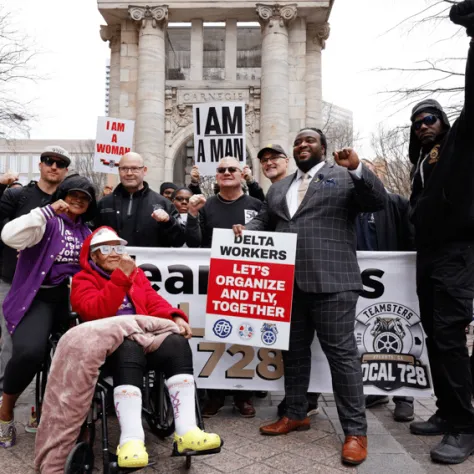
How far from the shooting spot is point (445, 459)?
11.7 feet

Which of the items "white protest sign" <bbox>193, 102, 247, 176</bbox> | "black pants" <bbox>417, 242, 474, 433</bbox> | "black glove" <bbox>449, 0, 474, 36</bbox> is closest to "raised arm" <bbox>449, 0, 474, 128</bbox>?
"black glove" <bbox>449, 0, 474, 36</bbox>

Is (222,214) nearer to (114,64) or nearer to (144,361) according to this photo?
(144,361)

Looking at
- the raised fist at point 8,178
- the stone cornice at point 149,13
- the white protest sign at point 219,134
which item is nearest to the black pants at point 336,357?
the raised fist at point 8,178

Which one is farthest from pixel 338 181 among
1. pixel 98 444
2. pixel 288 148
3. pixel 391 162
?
pixel 391 162

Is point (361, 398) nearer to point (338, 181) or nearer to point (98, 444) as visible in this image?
point (338, 181)

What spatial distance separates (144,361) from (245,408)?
5.29ft

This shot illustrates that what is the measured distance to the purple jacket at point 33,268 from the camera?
389cm

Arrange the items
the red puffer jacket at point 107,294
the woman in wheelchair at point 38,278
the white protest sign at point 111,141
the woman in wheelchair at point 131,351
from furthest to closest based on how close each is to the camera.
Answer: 1. the white protest sign at point 111,141
2. the woman in wheelchair at point 38,278
3. the red puffer jacket at point 107,294
4. the woman in wheelchair at point 131,351

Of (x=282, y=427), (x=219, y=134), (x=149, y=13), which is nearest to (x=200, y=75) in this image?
(x=149, y=13)

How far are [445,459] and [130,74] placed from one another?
20045mm

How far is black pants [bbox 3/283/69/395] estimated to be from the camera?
3695 mm

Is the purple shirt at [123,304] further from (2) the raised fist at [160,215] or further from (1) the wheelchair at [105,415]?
(2) the raised fist at [160,215]

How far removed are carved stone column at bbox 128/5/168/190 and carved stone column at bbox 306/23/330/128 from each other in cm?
602

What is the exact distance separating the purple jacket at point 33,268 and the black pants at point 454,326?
2.90 meters
